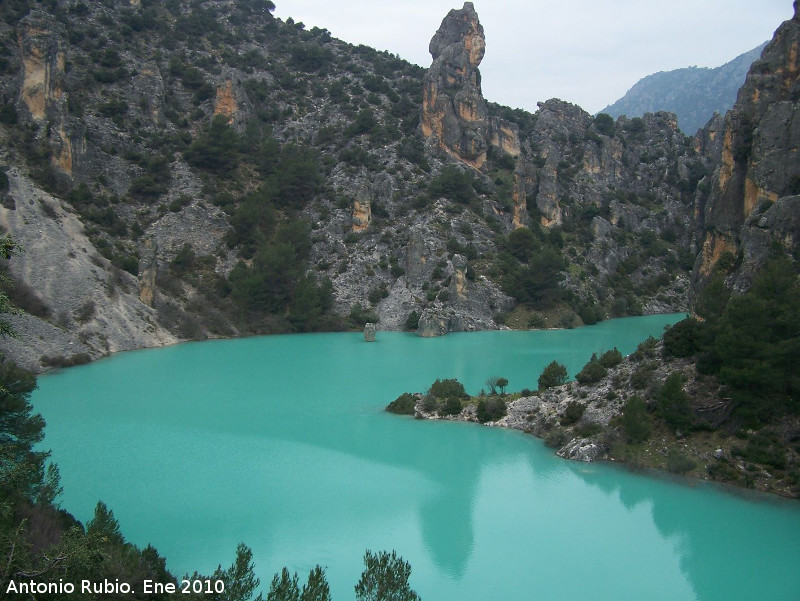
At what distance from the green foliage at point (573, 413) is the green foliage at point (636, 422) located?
2.24 metres

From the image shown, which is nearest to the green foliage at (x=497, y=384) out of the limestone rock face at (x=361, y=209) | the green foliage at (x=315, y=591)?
the green foliage at (x=315, y=591)

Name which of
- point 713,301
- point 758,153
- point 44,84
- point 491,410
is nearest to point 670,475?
point 713,301

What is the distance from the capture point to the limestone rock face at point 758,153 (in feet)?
84.2

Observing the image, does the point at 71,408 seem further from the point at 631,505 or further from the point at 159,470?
the point at 631,505

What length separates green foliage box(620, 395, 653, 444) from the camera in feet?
68.9

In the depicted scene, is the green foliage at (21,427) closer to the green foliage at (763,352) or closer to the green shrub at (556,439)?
the green shrub at (556,439)

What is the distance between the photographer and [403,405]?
27.7 meters

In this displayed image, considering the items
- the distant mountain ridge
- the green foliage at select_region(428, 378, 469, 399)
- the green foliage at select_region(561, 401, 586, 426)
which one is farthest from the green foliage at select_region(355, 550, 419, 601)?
the distant mountain ridge

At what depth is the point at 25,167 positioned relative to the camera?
48.6 metres

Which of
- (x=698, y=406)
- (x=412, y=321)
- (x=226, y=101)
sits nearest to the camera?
(x=698, y=406)

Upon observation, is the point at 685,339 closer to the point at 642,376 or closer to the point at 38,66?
the point at 642,376

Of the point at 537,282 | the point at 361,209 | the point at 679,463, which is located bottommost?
the point at 679,463

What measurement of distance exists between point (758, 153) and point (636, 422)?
1421 cm

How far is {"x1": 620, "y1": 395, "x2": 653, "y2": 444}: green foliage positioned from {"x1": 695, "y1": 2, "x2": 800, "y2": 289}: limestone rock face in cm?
734
